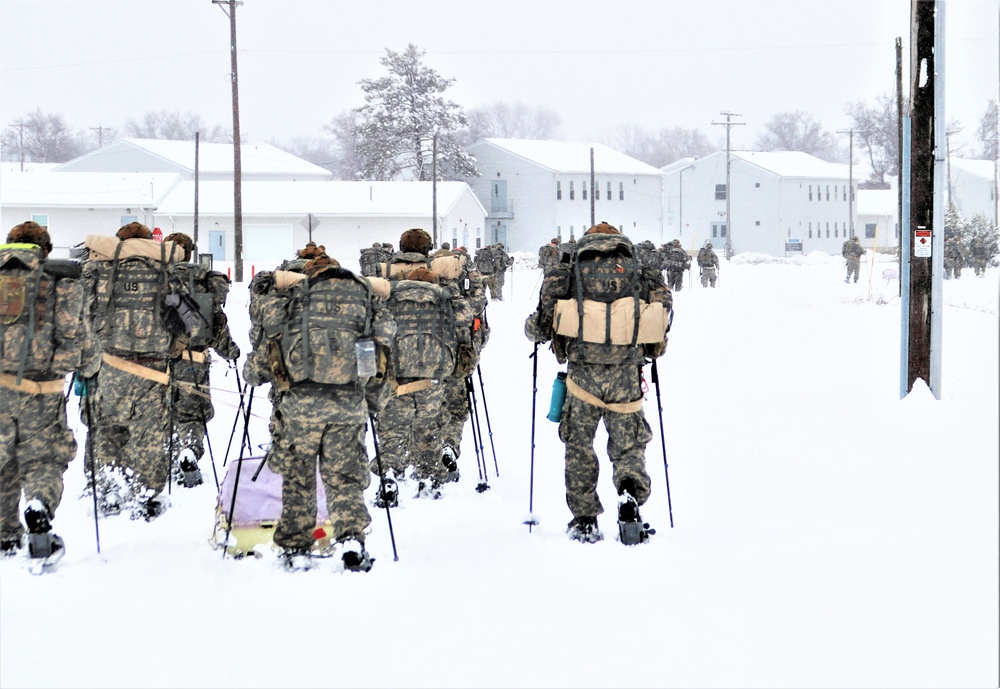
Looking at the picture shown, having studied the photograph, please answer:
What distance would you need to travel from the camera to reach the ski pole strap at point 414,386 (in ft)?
26.0

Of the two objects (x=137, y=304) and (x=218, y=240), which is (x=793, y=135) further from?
(x=137, y=304)

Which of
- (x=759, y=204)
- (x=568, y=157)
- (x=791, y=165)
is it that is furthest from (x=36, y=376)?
(x=791, y=165)

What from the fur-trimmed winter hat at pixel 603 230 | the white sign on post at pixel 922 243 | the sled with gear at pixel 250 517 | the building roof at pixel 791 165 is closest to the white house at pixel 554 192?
the building roof at pixel 791 165

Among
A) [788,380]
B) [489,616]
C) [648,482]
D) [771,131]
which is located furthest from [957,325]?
[771,131]

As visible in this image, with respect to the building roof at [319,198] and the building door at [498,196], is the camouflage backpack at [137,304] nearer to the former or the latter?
A: the building roof at [319,198]

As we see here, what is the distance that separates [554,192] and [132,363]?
196 feet

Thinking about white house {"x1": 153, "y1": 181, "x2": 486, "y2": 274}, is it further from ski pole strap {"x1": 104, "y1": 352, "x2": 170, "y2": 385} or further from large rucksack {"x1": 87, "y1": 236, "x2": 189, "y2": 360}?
ski pole strap {"x1": 104, "y1": 352, "x2": 170, "y2": 385}

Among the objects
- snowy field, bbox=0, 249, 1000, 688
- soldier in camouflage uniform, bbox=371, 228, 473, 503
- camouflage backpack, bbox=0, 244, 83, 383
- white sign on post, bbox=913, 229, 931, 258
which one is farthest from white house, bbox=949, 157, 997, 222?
camouflage backpack, bbox=0, 244, 83, 383

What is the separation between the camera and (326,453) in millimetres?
6082

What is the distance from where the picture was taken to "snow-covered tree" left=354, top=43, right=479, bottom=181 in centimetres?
6994

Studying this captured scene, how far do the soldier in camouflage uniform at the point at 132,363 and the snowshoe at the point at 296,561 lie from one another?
5.65 ft

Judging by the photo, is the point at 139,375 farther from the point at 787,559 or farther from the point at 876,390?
the point at 876,390

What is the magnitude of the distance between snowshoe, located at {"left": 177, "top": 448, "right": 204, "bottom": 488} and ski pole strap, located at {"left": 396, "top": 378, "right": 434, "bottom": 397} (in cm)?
191

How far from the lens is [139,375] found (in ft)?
25.1
